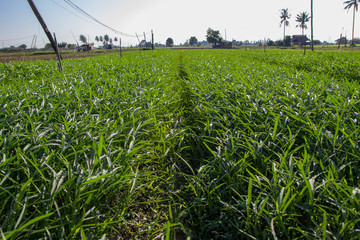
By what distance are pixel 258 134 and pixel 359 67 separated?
7810 millimetres

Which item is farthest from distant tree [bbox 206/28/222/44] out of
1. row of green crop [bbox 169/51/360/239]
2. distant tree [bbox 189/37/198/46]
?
row of green crop [bbox 169/51/360/239]

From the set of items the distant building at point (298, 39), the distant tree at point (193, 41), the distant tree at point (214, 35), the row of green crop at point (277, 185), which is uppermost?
the distant tree at point (193, 41)

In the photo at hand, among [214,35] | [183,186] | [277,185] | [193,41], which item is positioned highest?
[193,41]

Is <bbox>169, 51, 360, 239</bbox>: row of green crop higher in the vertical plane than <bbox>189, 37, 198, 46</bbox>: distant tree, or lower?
lower

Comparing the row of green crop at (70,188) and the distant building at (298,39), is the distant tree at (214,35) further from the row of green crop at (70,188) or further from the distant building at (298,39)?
the row of green crop at (70,188)

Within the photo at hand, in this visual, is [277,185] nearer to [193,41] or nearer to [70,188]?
[70,188]

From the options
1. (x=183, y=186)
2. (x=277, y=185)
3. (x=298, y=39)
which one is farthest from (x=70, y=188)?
(x=298, y=39)

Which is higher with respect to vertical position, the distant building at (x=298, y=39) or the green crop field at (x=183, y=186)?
the distant building at (x=298, y=39)

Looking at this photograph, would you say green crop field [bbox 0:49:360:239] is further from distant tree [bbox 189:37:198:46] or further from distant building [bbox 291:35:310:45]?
distant tree [bbox 189:37:198:46]

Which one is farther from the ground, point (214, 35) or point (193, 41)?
point (193, 41)

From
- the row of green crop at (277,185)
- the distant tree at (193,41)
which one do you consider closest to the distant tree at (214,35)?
the distant tree at (193,41)

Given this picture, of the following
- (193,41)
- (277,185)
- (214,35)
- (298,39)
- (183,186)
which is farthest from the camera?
(193,41)

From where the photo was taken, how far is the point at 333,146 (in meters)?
1.63

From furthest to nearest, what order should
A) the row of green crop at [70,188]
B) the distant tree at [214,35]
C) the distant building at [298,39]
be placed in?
the distant tree at [214,35] → the distant building at [298,39] → the row of green crop at [70,188]
